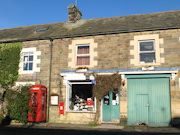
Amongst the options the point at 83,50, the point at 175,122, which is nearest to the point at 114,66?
the point at 83,50

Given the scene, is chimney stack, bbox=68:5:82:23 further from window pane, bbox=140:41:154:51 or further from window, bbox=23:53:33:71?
window pane, bbox=140:41:154:51

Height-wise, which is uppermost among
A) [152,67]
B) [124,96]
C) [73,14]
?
[73,14]

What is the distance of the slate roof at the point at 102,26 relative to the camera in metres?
12.8

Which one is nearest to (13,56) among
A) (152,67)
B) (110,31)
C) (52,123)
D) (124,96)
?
(52,123)

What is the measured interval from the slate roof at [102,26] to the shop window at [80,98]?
11.1 feet

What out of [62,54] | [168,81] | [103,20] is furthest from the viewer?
[103,20]

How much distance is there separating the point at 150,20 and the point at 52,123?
360 inches

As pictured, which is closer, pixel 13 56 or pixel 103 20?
pixel 13 56

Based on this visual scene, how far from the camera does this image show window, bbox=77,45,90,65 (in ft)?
43.9

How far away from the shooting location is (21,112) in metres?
12.5

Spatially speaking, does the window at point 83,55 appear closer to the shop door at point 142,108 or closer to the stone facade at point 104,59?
the stone facade at point 104,59

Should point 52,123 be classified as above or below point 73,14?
below

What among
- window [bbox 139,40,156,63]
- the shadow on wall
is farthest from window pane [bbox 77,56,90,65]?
the shadow on wall

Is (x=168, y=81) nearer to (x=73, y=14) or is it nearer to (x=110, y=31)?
(x=110, y=31)
